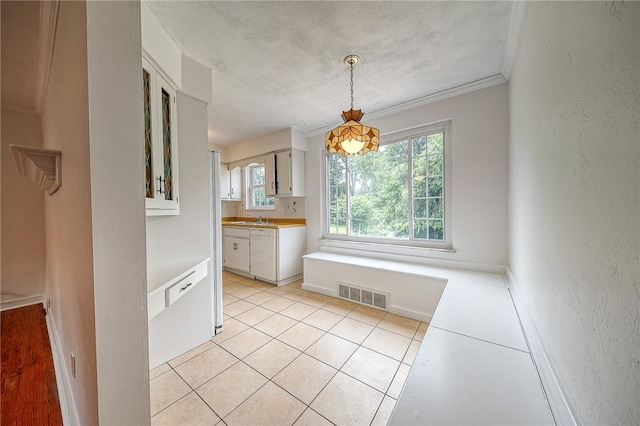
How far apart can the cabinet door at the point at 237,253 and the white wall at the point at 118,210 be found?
10.3 ft

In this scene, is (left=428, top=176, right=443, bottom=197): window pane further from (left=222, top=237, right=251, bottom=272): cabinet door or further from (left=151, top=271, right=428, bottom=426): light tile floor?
(left=222, top=237, right=251, bottom=272): cabinet door

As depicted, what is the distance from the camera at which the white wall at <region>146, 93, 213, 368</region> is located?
1775 mm

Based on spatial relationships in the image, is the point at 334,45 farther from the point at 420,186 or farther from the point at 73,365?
the point at 73,365

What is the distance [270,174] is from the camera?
4062 mm

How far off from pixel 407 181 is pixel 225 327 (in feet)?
9.01

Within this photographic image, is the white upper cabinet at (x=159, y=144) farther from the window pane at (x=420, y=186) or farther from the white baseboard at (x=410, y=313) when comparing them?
the window pane at (x=420, y=186)

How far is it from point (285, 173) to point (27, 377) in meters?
3.25

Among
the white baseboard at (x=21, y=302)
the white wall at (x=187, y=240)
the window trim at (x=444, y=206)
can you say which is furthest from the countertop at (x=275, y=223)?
the white baseboard at (x=21, y=302)

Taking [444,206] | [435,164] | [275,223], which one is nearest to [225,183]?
[275,223]

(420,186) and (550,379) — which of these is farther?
(420,186)

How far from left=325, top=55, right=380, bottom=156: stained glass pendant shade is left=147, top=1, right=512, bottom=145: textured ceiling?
293 mm

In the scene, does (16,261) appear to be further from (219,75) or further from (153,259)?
(219,75)

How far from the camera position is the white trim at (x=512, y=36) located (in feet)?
4.87

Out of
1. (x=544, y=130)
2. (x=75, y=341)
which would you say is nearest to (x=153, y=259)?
(x=75, y=341)
